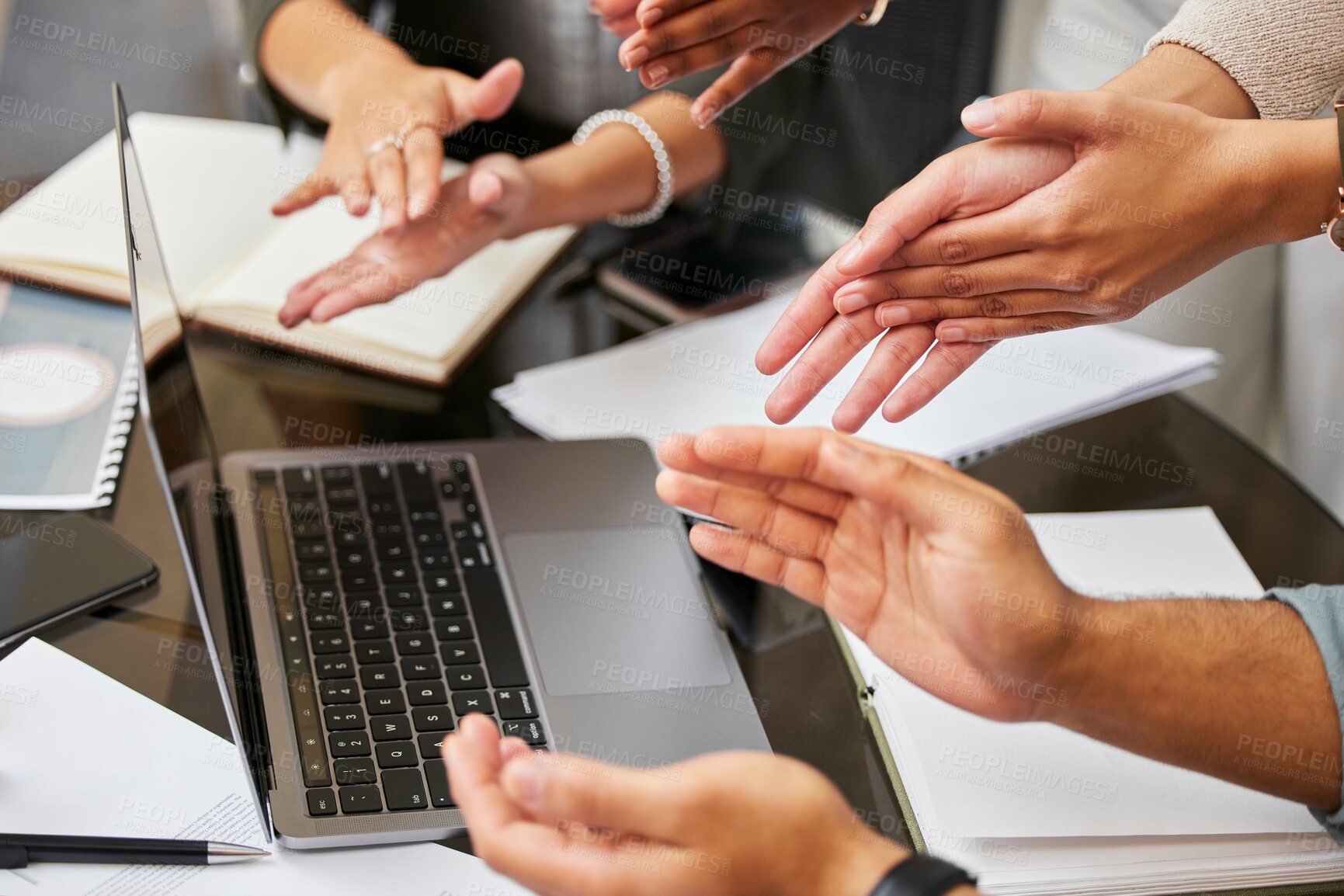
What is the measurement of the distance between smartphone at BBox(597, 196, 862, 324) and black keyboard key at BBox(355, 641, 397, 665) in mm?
625

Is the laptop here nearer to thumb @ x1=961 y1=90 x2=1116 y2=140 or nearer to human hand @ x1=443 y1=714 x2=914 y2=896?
human hand @ x1=443 y1=714 x2=914 y2=896

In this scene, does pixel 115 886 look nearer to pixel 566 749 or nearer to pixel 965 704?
pixel 566 749

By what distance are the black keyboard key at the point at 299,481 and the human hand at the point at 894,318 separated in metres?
0.41

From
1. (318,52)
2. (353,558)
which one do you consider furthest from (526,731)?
(318,52)

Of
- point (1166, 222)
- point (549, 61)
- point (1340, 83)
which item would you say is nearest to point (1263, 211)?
point (1166, 222)

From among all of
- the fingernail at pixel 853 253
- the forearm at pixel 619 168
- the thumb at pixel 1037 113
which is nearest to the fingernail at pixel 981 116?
the thumb at pixel 1037 113

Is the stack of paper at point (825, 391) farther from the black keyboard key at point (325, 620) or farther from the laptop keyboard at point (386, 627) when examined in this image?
the black keyboard key at point (325, 620)

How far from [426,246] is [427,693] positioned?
1.90ft

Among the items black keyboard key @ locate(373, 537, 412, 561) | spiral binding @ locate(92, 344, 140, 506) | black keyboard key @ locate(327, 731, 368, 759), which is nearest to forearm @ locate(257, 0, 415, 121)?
spiral binding @ locate(92, 344, 140, 506)

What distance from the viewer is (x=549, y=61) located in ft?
5.94

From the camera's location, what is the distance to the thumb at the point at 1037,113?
34.6 inches

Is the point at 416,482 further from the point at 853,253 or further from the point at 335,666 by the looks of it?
the point at 853,253

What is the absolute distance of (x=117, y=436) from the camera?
1098 millimetres

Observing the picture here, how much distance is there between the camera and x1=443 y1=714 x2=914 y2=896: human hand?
1.84 feet
